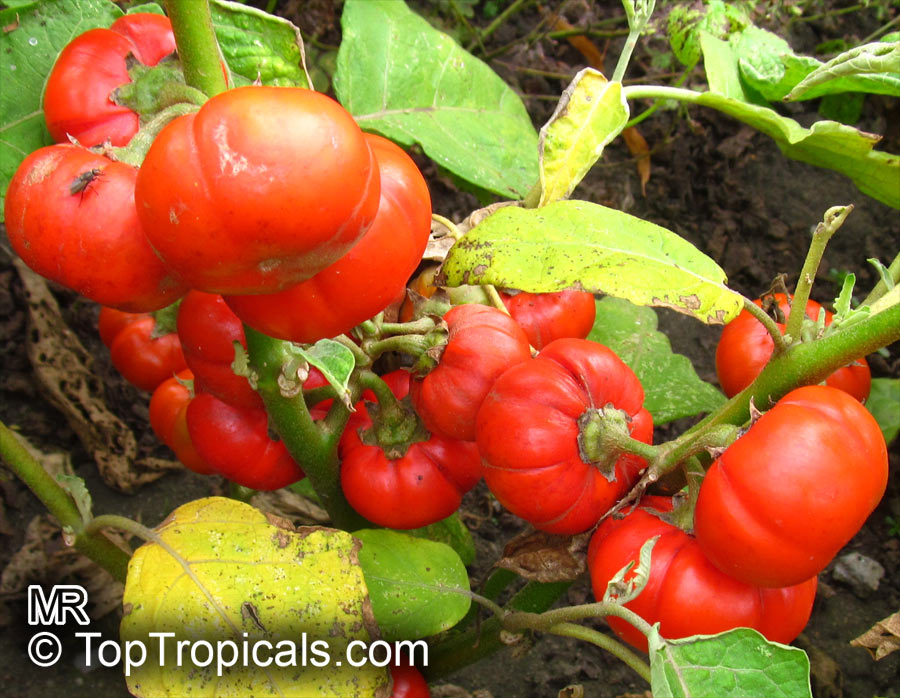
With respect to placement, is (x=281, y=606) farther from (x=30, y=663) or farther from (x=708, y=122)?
(x=708, y=122)

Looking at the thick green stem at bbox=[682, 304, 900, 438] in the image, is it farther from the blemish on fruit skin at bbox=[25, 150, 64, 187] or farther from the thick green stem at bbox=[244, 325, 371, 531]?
the blemish on fruit skin at bbox=[25, 150, 64, 187]

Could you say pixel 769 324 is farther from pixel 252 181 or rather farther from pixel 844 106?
pixel 844 106

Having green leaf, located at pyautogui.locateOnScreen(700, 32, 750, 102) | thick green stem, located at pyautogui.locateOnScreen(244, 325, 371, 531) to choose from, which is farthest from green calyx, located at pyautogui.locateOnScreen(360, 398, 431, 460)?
green leaf, located at pyautogui.locateOnScreen(700, 32, 750, 102)

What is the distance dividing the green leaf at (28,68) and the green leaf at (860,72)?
1283 mm

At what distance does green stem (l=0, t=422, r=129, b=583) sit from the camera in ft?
4.59

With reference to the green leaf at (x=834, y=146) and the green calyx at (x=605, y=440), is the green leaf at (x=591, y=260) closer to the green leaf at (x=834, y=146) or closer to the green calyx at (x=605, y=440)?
the green calyx at (x=605, y=440)

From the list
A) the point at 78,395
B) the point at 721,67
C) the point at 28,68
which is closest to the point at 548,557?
the point at 721,67

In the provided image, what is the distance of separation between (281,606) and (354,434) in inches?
12.7

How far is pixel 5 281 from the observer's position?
222 cm

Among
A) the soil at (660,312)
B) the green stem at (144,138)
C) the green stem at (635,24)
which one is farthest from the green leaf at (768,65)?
the green stem at (144,138)

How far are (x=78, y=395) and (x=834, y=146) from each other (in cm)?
195

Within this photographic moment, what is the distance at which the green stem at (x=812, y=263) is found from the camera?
96cm

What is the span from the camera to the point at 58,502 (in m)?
1.43

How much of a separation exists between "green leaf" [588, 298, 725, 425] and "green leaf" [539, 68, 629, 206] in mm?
591
